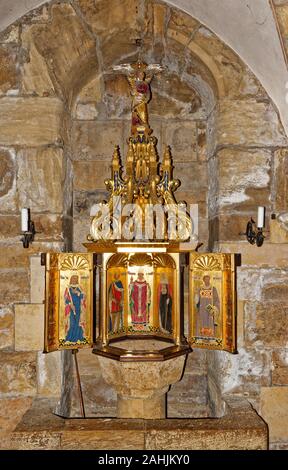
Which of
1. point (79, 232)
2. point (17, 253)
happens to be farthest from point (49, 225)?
point (79, 232)

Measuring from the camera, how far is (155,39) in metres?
3.92

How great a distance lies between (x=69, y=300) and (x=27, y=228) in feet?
2.27

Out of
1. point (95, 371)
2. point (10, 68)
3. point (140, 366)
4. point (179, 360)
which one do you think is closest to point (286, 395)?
point (179, 360)

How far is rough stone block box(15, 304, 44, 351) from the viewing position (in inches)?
145

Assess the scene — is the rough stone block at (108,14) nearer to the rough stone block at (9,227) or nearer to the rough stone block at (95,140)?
the rough stone block at (95,140)

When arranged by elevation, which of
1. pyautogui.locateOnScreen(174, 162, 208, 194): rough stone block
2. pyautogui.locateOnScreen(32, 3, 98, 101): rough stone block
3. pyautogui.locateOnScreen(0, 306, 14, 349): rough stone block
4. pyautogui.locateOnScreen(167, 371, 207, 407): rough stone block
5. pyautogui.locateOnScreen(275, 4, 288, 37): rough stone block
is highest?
pyautogui.locateOnScreen(32, 3, 98, 101): rough stone block

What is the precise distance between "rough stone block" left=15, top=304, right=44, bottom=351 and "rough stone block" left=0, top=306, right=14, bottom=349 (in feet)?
0.15

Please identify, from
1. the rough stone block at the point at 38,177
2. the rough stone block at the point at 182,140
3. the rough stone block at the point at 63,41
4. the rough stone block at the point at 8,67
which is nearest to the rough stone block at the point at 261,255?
the rough stone block at the point at 182,140

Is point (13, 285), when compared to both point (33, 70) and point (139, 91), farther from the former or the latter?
point (139, 91)

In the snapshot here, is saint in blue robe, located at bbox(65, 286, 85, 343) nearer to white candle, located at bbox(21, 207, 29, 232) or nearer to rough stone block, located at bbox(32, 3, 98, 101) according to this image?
white candle, located at bbox(21, 207, 29, 232)

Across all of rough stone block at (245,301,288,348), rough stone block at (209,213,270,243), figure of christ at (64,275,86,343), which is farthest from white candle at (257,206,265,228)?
figure of christ at (64,275,86,343)

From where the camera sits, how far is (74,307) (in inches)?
142
